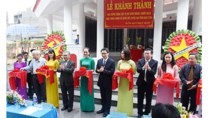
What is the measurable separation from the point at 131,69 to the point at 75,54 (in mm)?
3438

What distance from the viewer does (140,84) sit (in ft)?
11.8

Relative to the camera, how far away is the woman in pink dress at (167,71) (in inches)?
129

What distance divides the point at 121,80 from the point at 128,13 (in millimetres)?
2982

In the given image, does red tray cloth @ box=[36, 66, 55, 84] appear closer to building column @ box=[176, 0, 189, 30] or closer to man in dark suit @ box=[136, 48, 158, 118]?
man in dark suit @ box=[136, 48, 158, 118]

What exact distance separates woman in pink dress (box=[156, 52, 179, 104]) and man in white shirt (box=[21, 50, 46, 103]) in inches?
104

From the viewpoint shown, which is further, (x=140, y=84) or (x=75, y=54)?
(x=75, y=54)

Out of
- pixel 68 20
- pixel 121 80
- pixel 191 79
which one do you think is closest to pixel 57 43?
pixel 68 20

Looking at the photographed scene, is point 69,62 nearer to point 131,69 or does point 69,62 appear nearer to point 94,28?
point 131,69

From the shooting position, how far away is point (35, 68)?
14.4 feet

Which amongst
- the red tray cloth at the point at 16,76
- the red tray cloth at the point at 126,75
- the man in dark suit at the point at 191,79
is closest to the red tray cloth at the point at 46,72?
the red tray cloth at the point at 16,76

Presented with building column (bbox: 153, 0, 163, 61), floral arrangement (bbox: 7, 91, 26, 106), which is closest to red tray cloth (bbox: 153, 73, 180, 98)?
floral arrangement (bbox: 7, 91, 26, 106)

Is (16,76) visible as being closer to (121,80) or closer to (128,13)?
(121,80)
